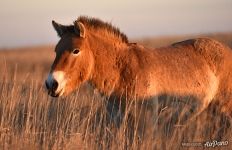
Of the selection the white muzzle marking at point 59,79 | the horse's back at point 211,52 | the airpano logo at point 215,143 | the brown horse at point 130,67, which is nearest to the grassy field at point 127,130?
the airpano logo at point 215,143

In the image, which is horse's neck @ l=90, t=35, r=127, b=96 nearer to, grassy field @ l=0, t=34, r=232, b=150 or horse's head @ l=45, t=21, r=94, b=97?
horse's head @ l=45, t=21, r=94, b=97

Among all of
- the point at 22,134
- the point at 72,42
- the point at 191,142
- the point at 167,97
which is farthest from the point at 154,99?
the point at 22,134

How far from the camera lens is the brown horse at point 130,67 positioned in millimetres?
8656

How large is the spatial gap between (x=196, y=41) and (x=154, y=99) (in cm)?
227

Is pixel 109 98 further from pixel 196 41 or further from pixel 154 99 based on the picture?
pixel 196 41

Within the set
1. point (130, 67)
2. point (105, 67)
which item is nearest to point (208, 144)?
point (130, 67)

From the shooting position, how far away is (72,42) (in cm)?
875

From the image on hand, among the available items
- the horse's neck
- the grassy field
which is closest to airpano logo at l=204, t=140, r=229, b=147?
the grassy field

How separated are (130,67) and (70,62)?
1174 mm

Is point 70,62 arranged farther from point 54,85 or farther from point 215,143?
point 215,143

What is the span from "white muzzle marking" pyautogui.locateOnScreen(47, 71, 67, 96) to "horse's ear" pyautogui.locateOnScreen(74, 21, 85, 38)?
91 cm

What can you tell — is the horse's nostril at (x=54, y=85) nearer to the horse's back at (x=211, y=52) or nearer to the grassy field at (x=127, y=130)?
the grassy field at (x=127, y=130)

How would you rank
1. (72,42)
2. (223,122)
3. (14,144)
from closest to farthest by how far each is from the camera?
(14,144) → (72,42) → (223,122)

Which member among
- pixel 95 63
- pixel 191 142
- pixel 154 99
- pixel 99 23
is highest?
pixel 99 23
